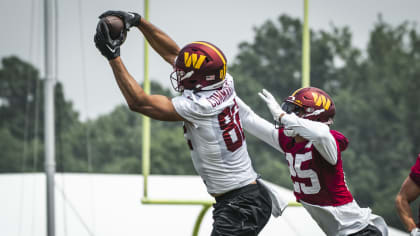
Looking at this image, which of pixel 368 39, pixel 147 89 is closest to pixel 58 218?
pixel 147 89

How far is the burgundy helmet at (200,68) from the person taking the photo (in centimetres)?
242

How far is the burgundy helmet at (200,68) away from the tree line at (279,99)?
1575 centimetres

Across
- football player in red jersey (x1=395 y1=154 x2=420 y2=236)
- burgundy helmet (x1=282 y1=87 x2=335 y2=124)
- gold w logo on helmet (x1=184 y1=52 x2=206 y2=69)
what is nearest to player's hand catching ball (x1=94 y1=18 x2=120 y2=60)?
gold w logo on helmet (x1=184 y1=52 x2=206 y2=69)

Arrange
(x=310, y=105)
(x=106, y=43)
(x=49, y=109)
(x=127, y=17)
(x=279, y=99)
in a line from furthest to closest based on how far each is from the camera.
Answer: (x=279, y=99), (x=49, y=109), (x=310, y=105), (x=127, y=17), (x=106, y=43)

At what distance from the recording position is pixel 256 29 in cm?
2523

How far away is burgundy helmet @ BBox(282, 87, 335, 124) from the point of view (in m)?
2.66

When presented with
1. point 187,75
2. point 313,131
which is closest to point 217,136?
point 187,75

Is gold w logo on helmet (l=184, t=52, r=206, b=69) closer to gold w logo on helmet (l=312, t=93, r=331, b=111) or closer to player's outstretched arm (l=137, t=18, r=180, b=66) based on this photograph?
player's outstretched arm (l=137, t=18, r=180, b=66)

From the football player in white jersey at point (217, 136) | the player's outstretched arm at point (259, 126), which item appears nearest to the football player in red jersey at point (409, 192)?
the player's outstretched arm at point (259, 126)

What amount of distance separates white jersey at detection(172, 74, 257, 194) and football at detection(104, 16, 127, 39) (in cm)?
39

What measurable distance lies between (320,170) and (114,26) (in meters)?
1.23

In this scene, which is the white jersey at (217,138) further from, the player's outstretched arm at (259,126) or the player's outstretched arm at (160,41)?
the player's outstretched arm at (160,41)

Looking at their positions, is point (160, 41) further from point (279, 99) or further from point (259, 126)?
point (279, 99)

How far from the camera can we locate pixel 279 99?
68.8 ft
